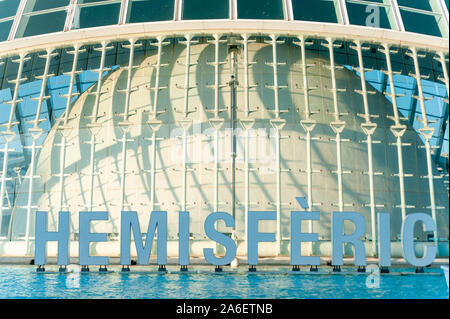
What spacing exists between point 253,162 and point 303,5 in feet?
20.1

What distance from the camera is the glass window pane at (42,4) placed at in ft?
73.9

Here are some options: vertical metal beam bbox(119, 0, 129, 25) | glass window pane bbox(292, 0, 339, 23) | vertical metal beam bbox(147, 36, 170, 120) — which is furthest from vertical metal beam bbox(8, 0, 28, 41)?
glass window pane bbox(292, 0, 339, 23)

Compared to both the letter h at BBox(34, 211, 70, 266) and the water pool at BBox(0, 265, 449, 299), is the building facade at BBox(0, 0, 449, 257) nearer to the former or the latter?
the water pool at BBox(0, 265, 449, 299)

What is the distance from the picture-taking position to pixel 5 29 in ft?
74.7

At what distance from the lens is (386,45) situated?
2123 cm

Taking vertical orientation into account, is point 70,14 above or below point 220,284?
above

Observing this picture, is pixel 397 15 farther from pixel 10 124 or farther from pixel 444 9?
pixel 10 124

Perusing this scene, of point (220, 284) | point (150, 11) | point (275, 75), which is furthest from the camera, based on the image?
point (150, 11)

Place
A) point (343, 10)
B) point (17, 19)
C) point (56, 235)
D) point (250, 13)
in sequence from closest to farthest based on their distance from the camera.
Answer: point (56, 235) < point (250, 13) < point (343, 10) < point (17, 19)

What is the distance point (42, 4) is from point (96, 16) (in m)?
2.80

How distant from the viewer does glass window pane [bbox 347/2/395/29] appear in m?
21.4

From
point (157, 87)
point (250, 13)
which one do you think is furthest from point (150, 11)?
point (250, 13)

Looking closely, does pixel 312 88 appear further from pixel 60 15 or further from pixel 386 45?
pixel 60 15
